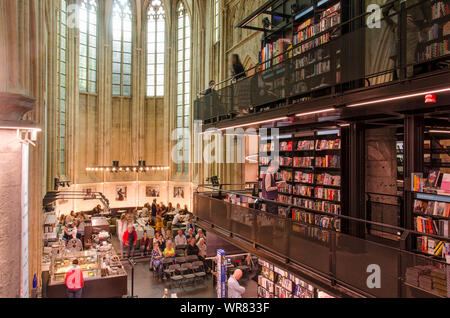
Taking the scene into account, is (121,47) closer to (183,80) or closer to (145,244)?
(183,80)

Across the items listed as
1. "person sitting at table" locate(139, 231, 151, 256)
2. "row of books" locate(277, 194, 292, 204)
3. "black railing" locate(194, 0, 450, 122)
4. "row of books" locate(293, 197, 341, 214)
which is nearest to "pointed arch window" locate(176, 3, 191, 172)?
"person sitting at table" locate(139, 231, 151, 256)

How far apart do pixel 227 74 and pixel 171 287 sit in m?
10.2

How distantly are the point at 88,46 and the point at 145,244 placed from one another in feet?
43.6

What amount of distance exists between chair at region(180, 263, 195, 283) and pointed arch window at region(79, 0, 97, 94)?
45.3ft

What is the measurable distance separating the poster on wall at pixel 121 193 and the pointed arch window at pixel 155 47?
6.33 metres

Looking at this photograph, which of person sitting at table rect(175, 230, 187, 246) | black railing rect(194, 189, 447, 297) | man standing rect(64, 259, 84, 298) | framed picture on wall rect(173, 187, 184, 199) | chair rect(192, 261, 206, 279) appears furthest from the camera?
framed picture on wall rect(173, 187, 184, 199)

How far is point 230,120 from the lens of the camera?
8.66 meters

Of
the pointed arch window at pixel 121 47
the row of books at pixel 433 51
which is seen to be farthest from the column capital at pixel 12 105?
the pointed arch window at pixel 121 47

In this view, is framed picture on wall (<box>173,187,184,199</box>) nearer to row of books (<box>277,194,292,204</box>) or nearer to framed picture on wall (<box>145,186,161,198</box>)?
framed picture on wall (<box>145,186,161,198</box>)

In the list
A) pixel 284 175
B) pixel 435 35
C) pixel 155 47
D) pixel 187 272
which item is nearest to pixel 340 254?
pixel 435 35

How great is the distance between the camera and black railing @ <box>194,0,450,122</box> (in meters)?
4.02

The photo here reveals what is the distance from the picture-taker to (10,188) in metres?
3.46
